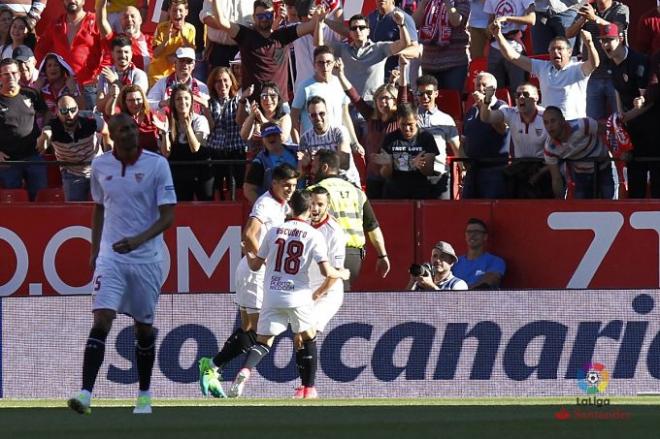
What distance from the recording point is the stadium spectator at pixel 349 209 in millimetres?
14281

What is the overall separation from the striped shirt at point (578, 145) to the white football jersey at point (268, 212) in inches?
127

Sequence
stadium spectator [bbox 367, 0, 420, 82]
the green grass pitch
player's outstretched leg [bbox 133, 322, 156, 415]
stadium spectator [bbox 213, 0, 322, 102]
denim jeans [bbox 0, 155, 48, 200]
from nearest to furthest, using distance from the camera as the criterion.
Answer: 1. the green grass pitch
2. player's outstretched leg [bbox 133, 322, 156, 415]
3. denim jeans [bbox 0, 155, 48, 200]
4. stadium spectator [bbox 213, 0, 322, 102]
5. stadium spectator [bbox 367, 0, 420, 82]

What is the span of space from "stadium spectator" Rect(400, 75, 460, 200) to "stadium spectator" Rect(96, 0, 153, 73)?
381cm

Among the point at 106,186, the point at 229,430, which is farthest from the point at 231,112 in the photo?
the point at 229,430

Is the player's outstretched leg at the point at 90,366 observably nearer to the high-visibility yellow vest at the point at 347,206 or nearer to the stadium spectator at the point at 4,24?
the high-visibility yellow vest at the point at 347,206

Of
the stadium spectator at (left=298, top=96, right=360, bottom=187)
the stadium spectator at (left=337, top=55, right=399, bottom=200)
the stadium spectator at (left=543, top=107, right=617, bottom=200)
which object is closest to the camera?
the stadium spectator at (left=298, top=96, right=360, bottom=187)

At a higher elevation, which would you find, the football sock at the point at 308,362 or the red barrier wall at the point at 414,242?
the red barrier wall at the point at 414,242

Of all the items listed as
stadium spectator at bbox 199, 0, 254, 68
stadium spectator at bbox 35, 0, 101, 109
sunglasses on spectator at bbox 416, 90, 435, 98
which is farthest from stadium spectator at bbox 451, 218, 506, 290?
stadium spectator at bbox 35, 0, 101, 109

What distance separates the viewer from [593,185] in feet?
52.4

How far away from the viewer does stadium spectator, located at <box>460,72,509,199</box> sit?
1602cm

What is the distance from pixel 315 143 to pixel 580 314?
310 cm

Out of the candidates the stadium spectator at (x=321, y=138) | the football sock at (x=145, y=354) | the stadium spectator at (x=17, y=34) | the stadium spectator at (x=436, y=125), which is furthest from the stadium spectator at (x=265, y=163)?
the stadium spectator at (x=17, y=34)

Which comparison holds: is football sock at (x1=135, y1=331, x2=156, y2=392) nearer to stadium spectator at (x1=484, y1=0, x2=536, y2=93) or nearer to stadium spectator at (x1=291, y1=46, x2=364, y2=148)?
stadium spectator at (x1=291, y1=46, x2=364, y2=148)

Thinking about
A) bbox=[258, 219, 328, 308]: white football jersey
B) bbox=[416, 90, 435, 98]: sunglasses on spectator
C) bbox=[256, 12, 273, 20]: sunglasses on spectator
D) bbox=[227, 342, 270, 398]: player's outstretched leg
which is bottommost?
bbox=[227, 342, 270, 398]: player's outstretched leg
